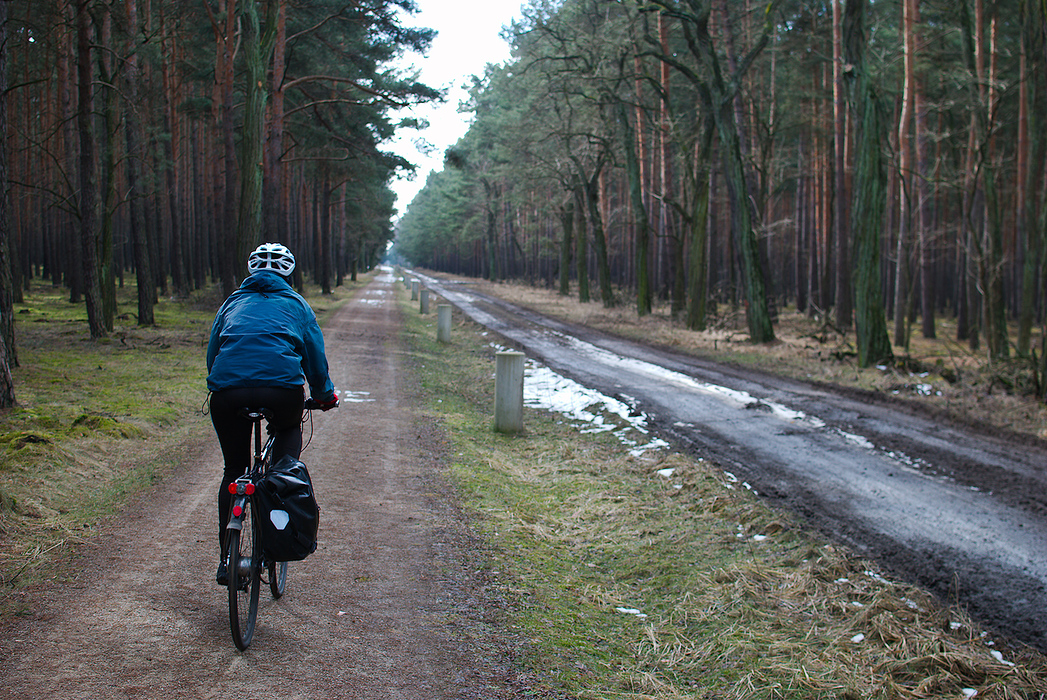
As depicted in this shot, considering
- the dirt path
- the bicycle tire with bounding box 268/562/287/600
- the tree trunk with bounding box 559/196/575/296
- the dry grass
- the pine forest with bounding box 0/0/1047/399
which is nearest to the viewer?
the dirt path

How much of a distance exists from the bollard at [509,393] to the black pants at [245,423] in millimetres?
5420

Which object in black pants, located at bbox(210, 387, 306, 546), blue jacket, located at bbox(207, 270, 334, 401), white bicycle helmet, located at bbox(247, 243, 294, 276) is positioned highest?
white bicycle helmet, located at bbox(247, 243, 294, 276)

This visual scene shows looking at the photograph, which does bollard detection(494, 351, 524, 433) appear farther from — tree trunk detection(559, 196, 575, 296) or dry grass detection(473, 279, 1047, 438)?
tree trunk detection(559, 196, 575, 296)

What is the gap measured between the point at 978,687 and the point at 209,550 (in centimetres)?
463

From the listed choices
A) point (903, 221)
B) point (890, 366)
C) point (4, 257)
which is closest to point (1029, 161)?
point (903, 221)

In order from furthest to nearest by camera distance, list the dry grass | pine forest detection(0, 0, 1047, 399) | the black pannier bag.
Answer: pine forest detection(0, 0, 1047, 399), the dry grass, the black pannier bag

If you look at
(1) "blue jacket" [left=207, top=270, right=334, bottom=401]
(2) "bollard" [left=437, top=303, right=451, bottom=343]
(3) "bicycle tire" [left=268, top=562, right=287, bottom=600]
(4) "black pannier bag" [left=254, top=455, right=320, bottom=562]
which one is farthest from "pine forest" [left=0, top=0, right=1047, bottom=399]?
(4) "black pannier bag" [left=254, top=455, right=320, bottom=562]

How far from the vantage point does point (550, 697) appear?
350 centimetres

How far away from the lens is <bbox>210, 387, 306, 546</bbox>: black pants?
3846 millimetres

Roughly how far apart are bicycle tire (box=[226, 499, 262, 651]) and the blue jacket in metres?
0.65

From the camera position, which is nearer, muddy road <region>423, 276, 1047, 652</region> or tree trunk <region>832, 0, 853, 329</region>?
muddy road <region>423, 276, 1047, 652</region>

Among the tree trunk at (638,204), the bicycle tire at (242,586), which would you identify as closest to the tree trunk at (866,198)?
the tree trunk at (638,204)

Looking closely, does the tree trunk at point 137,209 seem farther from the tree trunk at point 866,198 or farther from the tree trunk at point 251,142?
the tree trunk at point 866,198

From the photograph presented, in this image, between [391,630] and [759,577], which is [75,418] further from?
[759,577]
